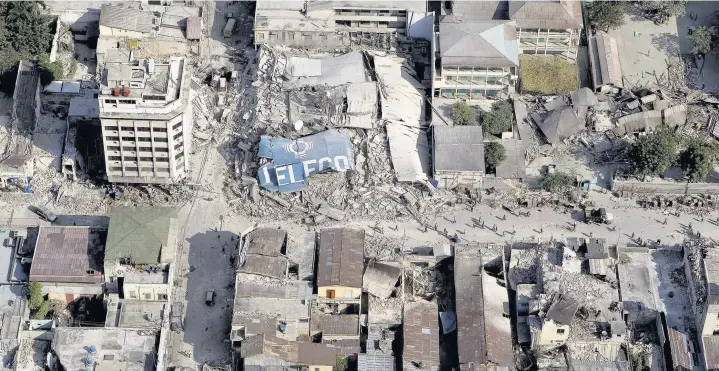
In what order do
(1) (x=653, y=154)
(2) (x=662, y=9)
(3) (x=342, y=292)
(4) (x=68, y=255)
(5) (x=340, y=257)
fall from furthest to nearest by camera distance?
(2) (x=662, y=9) → (1) (x=653, y=154) → (4) (x=68, y=255) → (5) (x=340, y=257) → (3) (x=342, y=292)

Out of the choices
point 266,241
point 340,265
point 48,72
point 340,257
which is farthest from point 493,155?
point 48,72

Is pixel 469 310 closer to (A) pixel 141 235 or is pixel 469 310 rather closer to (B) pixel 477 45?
(A) pixel 141 235

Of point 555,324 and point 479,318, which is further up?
point 479,318

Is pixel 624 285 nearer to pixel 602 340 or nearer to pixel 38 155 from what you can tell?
pixel 602 340

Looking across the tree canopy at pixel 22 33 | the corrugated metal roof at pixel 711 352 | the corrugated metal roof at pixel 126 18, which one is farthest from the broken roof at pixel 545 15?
the tree canopy at pixel 22 33

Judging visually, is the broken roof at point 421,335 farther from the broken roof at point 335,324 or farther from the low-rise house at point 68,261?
the low-rise house at point 68,261

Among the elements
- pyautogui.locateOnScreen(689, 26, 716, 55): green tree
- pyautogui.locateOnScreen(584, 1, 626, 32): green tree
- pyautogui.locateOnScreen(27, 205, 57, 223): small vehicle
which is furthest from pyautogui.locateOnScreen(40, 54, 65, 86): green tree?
pyautogui.locateOnScreen(689, 26, 716, 55): green tree
